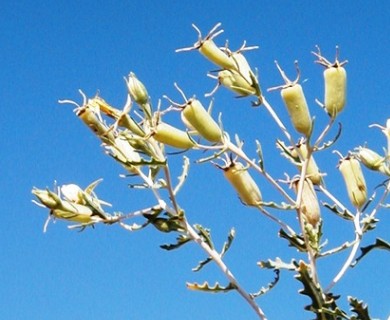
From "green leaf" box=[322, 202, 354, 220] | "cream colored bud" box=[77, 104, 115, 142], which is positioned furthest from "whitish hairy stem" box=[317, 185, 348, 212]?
"cream colored bud" box=[77, 104, 115, 142]

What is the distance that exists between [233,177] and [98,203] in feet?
1.97

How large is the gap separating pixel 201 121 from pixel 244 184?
32 cm

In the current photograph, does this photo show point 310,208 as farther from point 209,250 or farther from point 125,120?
point 125,120

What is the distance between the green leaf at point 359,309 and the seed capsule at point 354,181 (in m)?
0.46

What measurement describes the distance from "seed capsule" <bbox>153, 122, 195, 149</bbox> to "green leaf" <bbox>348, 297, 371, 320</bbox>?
36.7 inches

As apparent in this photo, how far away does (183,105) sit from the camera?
10.4ft

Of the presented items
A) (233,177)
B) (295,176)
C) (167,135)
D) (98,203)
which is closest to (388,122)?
(295,176)

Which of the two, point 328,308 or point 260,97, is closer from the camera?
point 328,308

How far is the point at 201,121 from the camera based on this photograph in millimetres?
3119

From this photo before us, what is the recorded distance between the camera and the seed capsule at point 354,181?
326 cm

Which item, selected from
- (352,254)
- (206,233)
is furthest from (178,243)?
(352,254)

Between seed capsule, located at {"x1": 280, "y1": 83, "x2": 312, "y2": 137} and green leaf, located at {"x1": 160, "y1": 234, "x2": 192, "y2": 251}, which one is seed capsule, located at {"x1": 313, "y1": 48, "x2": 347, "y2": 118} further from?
green leaf, located at {"x1": 160, "y1": 234, "x2": 192, "y2": 251}

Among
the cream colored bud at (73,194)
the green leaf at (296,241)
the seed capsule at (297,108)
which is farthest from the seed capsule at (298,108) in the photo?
the cream colored bud at (73,194)

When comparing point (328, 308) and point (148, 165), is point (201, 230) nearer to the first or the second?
point (148, 165)
